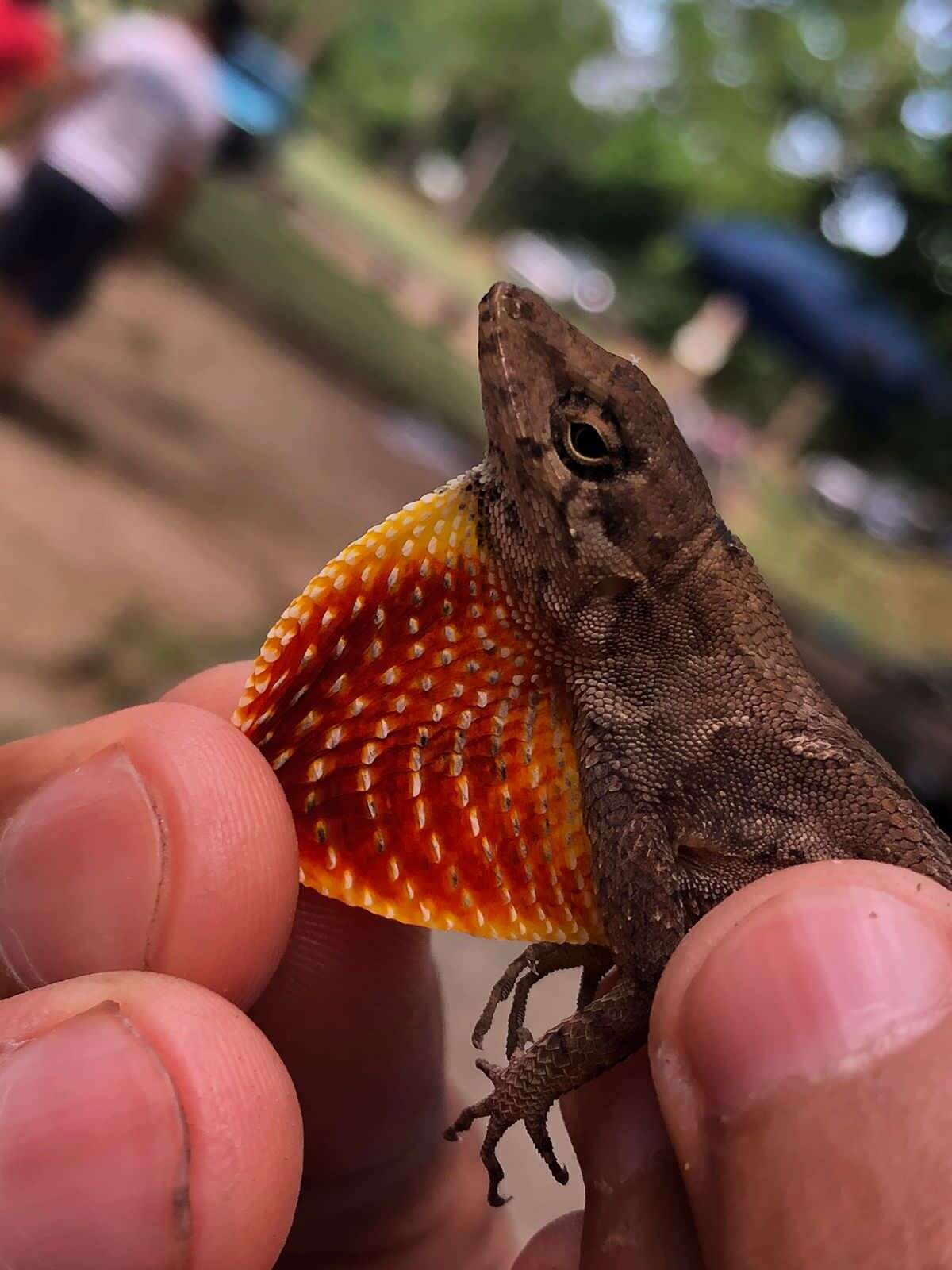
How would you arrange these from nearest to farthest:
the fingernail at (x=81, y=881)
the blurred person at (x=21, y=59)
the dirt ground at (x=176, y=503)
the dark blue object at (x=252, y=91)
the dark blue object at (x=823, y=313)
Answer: the fingernail at (x=81, y=881) < the dirt ground at (x=176, y=503) < the blurred person at (x=21, y=59) < the dark blue object at (x=252, y=91) < the dark blue object at (x=823, y=313)

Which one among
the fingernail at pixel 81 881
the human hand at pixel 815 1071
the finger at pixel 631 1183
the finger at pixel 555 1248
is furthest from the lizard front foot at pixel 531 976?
the fingernail at pixel 81 881

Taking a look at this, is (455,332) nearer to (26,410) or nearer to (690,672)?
(26,410)

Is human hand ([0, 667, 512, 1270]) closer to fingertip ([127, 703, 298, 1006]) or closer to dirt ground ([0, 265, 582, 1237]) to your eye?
fingertip ([127, 703, 298, 1006])

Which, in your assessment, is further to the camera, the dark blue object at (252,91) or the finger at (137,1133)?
the dark blue object at (252,91)

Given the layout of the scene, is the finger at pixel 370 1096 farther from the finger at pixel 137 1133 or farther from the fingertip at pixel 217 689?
the finger at pixel 137 1133

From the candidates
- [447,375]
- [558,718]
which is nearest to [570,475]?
[558,718]

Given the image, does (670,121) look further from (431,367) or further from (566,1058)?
(566,1058)

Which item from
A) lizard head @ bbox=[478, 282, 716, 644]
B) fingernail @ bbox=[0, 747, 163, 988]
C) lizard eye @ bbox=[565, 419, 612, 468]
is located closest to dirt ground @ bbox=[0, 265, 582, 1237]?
fingernail @ bbox=[0, 747, 163, 988]
